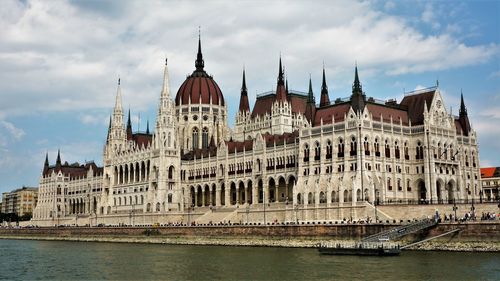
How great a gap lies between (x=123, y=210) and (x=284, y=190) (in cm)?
4219

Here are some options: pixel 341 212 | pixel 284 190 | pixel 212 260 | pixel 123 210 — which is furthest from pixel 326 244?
pixel 123 210

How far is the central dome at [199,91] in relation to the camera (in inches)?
6206

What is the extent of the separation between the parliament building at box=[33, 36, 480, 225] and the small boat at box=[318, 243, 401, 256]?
21742mm

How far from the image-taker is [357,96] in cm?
10438

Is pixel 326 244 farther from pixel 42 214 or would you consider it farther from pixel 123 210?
pixel 42 214

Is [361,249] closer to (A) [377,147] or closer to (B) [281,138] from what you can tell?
(A) [377,147]

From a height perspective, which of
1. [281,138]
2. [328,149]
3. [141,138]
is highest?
[141,138]

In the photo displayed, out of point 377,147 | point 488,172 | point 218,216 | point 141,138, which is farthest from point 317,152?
point 141,138

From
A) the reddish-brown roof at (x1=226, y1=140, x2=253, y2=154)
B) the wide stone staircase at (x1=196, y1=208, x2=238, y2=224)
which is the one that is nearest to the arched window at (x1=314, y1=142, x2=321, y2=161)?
the wide stone staircase at (x1=196, y1=208, x2=238, y2=224)

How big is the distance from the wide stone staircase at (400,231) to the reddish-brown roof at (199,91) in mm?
88617

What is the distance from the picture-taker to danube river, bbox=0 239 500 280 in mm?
53250

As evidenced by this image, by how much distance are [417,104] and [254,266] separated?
60.9 m

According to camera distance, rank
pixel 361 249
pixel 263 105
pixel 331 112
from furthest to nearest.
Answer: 1. pixel 263 105
2. pixel 331 112
3. pixel 361 249

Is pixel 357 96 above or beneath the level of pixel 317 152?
above
